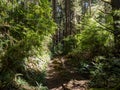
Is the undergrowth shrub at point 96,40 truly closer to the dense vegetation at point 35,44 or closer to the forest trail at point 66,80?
the dense vegetation at point 35,44

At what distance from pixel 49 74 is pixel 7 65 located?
170 inches

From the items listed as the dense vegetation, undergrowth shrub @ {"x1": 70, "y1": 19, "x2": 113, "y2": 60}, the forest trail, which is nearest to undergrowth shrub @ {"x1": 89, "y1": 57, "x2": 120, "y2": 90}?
the dense vegetation

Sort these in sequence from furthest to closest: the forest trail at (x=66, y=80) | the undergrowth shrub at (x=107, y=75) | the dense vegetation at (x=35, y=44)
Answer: the forest trail at (x=66, y=80) → the undergrowth shrub at (x=107, y=75) → the dense vegetation at (x=35, y=44)

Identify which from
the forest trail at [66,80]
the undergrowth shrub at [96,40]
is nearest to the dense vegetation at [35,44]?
the undergrowth shrub at [96,40]

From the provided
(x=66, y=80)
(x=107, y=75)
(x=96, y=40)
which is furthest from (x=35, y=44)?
(x=96, y=40)

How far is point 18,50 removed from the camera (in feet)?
28.5

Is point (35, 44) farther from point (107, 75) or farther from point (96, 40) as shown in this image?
point (96, 40)

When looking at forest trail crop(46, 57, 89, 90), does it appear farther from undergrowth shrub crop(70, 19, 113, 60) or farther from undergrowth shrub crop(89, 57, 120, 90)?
undergrowth shrub crop(70, 19, 113, 60)

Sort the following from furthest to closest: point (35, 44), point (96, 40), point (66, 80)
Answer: point (96, 40), point (66, 80), point (35, 44)

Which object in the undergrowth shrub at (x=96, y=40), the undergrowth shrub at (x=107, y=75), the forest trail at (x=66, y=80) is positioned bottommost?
the forest trail at (x=66, y=80)

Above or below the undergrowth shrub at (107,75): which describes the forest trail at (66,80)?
below

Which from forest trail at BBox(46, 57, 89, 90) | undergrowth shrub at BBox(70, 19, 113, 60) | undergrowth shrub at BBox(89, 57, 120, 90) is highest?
undergrowth shrub at BBox(70, 19, 113, 60)

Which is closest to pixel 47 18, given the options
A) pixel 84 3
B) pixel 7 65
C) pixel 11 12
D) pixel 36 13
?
pixel 36 13

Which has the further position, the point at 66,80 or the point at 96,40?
the point at 96,40
